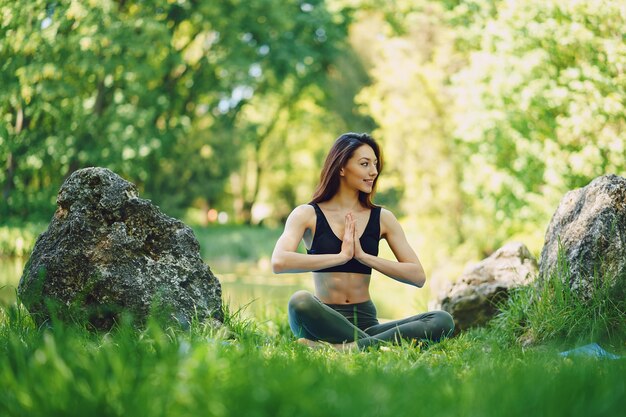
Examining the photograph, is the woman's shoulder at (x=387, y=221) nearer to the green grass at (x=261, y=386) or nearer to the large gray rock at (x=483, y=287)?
the large gray rock at (x=483, y=287)

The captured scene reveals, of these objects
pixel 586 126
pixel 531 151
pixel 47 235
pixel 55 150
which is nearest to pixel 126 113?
pixel 55 150

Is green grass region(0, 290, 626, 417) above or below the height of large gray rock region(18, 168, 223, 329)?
above

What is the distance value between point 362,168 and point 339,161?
0.17 m

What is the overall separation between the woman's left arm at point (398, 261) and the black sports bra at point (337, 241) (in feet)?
0.27

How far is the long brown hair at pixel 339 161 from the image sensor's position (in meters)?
5.32

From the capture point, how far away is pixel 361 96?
19953 millimetres

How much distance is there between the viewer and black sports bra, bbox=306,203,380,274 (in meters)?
Result: 5.24

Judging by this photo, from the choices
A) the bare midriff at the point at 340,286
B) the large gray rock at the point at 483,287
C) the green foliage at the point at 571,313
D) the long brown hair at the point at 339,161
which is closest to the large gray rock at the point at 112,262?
the bare midriff at the point at 340,286

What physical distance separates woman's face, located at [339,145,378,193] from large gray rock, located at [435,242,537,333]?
78.3 inches

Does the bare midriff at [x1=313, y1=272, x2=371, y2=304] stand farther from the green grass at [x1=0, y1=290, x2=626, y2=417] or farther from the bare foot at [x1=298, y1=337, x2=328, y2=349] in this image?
the green grass at [x1=0, y1=290, x2=626, y2=417]

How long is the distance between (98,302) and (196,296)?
65 centimetres

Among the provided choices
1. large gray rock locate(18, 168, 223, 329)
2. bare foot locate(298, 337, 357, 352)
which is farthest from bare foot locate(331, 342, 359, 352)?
large gray rock locate(18, 168, 223, 329)

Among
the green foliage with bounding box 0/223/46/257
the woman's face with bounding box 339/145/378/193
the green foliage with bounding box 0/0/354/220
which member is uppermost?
the woman's face with bounding box 339/145/378/193

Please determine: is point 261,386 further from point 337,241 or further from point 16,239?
point 16,239
